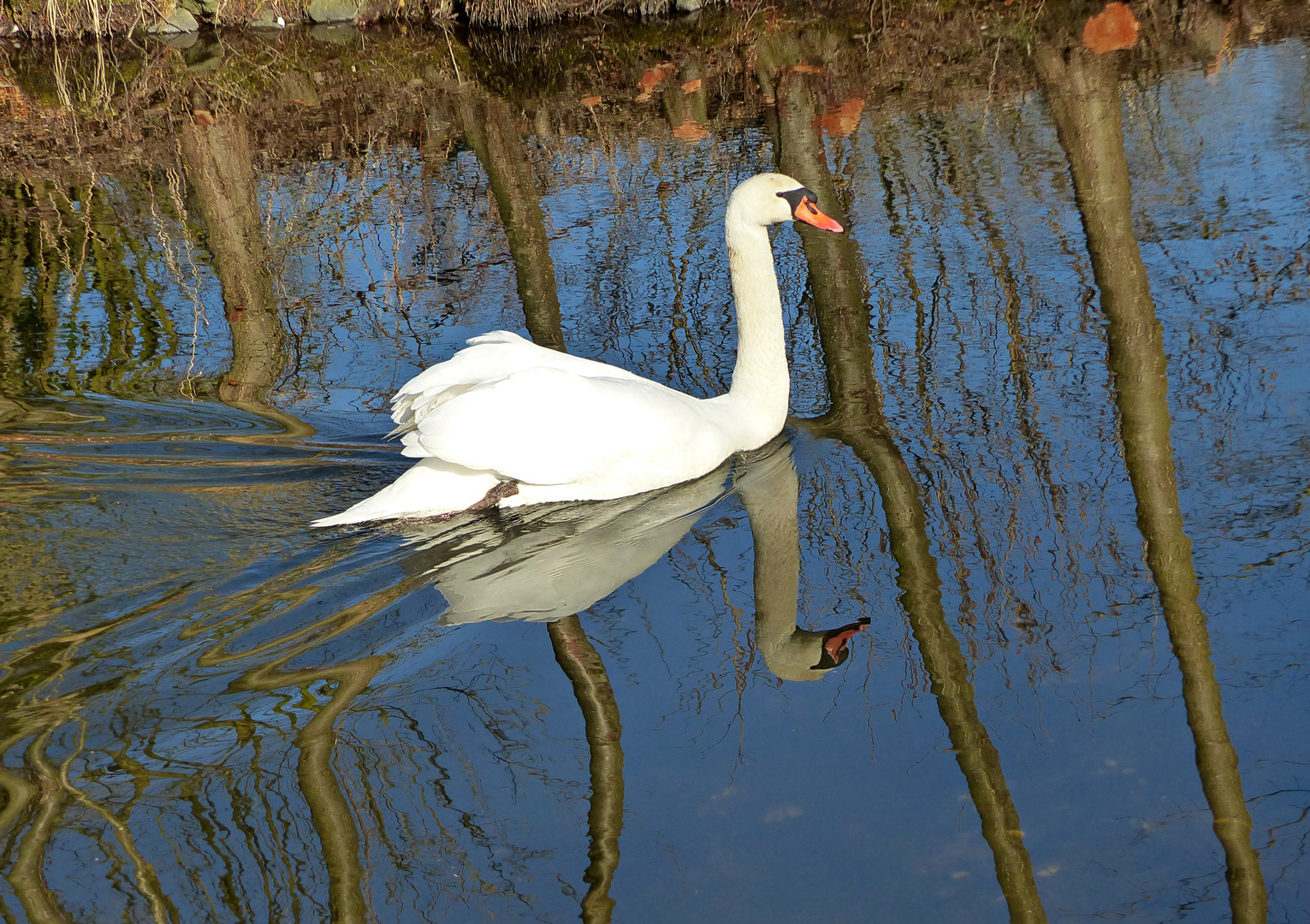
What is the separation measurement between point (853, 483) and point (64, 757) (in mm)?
3259

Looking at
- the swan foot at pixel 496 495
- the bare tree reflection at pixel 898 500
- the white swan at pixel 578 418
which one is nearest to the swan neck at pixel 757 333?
the white swan at pixel 578 418

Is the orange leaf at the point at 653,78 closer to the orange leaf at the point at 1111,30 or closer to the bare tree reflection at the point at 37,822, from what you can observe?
the orange leaf at the point at 1111,30

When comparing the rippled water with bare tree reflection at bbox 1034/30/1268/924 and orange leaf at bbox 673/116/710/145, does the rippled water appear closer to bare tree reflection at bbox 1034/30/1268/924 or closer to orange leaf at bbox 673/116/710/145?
bare tree reflection at bbox 1034/30/1268/924

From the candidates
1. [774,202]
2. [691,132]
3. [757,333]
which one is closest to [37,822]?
[757,333]

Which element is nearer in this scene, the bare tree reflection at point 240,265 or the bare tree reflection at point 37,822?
the bare tree reflection at point 37,822

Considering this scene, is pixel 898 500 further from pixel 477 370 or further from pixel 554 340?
pixel 554 340

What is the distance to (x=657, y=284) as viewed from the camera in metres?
8.06

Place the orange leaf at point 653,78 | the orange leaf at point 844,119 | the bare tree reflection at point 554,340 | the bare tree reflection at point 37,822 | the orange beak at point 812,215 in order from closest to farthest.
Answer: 1. the bare tree reflection at point 37,822
2. the bare tree reflection at point 554,340
3. the orange beak at point 812,215
4. the orange leaf at point 844,119
5. the orange leaf at point 653,78

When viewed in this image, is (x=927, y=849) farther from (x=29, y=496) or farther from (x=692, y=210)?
(x=692, y=210)

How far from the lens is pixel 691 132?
39.2 ft

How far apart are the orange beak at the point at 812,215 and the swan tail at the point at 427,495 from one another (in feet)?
6.03

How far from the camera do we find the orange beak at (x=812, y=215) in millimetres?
5728

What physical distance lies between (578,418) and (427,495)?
0.72 meters

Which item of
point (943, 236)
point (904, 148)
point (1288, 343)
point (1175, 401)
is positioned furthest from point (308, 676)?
point (904, 148)
